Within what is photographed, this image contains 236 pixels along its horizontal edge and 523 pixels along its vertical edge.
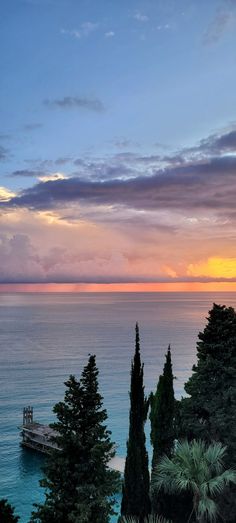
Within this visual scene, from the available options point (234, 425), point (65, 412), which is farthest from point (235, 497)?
point (65, 412)

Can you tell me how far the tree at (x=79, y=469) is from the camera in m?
18.7

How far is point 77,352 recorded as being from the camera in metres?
118

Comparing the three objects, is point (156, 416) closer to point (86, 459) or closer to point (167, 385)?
point (167, 385)

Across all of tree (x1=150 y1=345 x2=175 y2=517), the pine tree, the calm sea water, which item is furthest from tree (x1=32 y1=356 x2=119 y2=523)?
the calm sea water

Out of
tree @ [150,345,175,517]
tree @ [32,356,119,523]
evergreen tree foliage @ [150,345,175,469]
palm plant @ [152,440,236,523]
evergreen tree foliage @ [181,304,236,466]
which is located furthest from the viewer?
evergreen tree foliage @ [150,345,175,469]

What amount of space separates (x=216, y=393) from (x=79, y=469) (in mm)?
11306

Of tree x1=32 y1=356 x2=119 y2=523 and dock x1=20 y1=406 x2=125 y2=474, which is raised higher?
tree x1=32 y1=356 x2=119 y2=523

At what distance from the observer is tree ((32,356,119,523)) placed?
18.7 m

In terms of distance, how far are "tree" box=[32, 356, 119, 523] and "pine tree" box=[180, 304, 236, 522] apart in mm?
8796

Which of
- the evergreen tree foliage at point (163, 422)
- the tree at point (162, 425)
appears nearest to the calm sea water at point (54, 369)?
the tree at point (162, 425)

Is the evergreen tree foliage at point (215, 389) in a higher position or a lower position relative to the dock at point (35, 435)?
higher

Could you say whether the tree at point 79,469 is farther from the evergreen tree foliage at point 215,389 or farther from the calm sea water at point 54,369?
the calm sea water at point 54,369

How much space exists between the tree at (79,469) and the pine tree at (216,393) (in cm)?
880

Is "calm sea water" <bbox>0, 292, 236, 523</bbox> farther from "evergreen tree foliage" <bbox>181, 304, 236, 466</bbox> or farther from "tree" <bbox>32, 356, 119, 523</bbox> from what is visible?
"tree" <bbox>32, 356, 119, 523</bbox>
